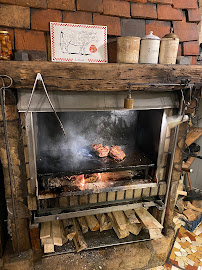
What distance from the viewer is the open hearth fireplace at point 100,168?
7.48 ft

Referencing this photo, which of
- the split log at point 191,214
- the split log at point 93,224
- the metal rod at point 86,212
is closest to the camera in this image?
the metal rod at point 86,212

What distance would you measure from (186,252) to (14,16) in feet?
11.5

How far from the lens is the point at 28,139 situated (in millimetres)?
2137

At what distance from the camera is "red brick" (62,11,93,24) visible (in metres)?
2.03

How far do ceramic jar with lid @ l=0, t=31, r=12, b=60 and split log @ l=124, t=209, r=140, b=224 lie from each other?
241 centimetres

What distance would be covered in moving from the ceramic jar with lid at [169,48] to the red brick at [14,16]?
1346 millimetres

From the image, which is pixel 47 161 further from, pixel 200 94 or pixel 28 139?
pixel 200 94

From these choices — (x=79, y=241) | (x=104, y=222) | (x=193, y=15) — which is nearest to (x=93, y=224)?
(x=104, y=222)

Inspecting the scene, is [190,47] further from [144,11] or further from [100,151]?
[100,151]

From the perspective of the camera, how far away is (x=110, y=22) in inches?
84.4

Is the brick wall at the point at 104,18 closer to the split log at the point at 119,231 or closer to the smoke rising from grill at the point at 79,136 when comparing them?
the smoke rising from grill at the point at 79,136

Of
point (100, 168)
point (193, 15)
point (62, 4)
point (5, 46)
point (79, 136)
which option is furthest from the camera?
point (79, 136)

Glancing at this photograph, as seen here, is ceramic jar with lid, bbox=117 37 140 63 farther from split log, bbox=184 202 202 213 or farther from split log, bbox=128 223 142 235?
split log, bbox=184 202 202 213

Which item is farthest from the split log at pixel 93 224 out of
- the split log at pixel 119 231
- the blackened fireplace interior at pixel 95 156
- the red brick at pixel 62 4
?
the red brick at pixel 62 4
